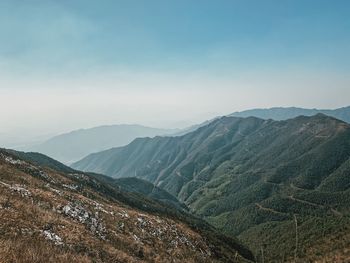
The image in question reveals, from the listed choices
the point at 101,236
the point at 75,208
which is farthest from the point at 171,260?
the point at 75,208

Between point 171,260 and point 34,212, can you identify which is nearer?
point 34,212

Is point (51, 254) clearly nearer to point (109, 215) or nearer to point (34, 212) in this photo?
point (34, 212)

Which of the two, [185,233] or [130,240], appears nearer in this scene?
[130,240]

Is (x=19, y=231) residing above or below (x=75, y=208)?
above

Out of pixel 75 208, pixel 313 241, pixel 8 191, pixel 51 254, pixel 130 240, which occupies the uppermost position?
pixel 51 254

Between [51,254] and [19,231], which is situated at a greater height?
[51,254]

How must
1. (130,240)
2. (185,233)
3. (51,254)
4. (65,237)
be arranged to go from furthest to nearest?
(185,233)
(130,240)
(65,237)
(51,254)

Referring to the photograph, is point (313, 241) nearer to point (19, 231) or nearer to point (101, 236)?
point (101, 236)

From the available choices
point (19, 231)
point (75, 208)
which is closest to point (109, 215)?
point (75, 208)

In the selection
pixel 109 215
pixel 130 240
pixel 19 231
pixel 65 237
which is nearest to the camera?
pixel 19 231
